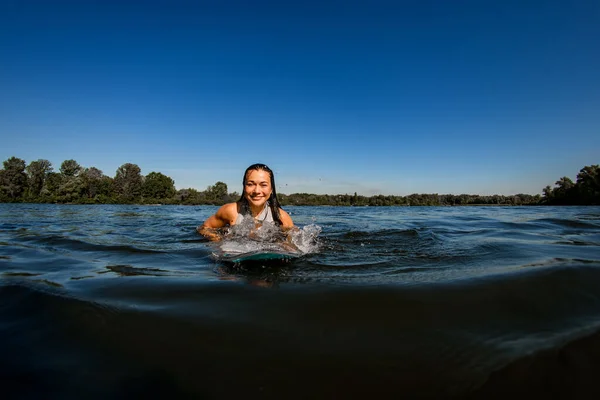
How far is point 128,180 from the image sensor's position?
84.7 meters

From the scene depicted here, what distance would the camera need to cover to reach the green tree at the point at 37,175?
69250mm

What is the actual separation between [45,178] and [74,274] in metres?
92.9

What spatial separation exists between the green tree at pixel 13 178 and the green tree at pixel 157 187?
26250mm

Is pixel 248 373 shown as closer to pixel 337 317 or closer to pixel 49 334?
pixel 337 317

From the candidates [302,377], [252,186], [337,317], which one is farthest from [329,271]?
[252,186]

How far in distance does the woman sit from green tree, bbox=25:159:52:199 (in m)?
86.7

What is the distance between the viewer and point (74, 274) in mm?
2822

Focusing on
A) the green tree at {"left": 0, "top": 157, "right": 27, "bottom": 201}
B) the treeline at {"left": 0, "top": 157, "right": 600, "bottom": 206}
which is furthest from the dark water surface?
the green tree at {"left": 0, "top": 157, "right": 27, "bottom": 201}

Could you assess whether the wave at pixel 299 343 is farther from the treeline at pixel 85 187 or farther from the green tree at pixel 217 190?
the green tree at pixel 217 190

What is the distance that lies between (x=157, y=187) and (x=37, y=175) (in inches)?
1088

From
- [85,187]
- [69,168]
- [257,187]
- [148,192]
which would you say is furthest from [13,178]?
[257,187]

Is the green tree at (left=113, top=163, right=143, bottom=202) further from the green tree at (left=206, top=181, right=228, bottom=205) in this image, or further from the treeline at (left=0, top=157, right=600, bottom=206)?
the green tree at (left=206, top=181, right=228, bottom=205)

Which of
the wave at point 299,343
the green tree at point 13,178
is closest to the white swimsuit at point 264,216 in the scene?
the wave at point 299,343

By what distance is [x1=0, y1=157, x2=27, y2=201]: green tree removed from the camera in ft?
210
